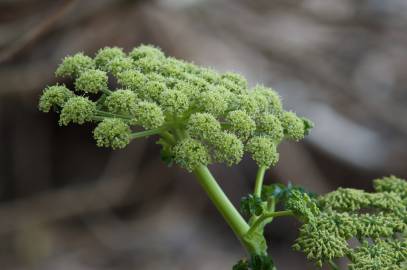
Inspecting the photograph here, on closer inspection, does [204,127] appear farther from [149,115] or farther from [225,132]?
[149,115]

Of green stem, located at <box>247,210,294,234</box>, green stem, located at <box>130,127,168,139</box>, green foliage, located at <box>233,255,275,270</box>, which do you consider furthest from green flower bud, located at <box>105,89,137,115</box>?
green foliage, located at <box>233,255,275,270</box>

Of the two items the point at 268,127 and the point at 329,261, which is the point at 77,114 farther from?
the point at 329,261

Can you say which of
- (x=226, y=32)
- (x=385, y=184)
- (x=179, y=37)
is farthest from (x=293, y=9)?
(x=385, y=184)

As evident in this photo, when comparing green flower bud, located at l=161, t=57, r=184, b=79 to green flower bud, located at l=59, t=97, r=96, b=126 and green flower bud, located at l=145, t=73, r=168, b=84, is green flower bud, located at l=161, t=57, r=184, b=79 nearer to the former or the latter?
green flower bud, located at l=145, t=73, r=168, b=84

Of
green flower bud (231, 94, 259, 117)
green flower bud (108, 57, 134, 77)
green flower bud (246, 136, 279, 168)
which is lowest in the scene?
green flower bud (246, 136, 279, 168)

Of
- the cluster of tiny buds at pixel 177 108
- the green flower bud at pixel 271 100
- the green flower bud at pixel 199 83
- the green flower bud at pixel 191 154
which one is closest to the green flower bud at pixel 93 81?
the cluster of tiny buds at pixel 177 108

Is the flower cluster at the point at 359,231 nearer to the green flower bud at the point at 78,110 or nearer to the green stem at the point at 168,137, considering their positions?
the green stem at the point at 168,137

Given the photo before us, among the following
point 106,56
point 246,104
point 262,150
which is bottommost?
point 262,150

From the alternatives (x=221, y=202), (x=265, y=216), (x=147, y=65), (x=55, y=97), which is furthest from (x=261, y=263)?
(x=55, y=97)
